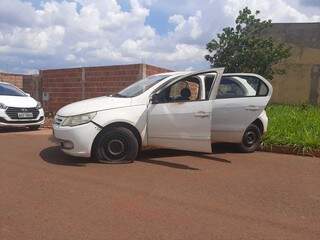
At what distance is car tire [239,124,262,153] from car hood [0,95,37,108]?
22.0 feet

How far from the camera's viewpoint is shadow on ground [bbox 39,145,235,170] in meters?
8.33

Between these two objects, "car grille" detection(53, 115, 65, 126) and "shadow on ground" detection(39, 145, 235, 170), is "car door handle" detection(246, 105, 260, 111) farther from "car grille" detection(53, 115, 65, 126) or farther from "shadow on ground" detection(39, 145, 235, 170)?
"car grille" detection(53, 115, 65, 126)

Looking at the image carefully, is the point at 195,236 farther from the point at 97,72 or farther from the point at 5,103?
the point at 97,72

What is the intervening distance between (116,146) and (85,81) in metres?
9.67

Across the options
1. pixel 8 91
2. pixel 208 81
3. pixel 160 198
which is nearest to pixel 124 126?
pixel 208 81

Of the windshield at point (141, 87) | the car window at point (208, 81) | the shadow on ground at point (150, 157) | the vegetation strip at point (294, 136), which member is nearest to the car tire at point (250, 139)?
the shadow on ground at point (150, 157)

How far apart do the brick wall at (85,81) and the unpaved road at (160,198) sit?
7286mm

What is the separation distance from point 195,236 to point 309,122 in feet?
26.2

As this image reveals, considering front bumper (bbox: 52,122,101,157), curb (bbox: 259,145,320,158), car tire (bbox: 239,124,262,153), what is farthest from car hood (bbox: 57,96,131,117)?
curb (bbox: 259,145,320,158)

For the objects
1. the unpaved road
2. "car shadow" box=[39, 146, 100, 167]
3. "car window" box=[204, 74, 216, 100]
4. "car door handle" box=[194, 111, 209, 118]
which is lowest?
the unpaved road

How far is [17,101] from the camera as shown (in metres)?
13.8

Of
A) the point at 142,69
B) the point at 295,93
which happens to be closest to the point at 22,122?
the point at 142,69

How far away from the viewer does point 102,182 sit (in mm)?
6926

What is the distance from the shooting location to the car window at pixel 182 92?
28.1 ft
